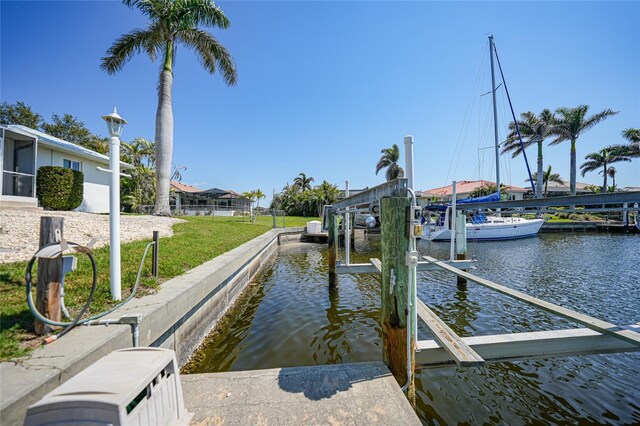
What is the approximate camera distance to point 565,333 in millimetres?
3078

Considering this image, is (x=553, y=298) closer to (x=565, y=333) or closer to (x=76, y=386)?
(x=565, y=333)

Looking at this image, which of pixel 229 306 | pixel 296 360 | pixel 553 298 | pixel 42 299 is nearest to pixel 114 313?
pixel 42 299

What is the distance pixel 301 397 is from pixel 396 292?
137 centimetres

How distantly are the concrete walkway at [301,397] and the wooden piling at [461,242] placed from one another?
19.4ft

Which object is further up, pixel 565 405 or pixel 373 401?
pixel 373 401

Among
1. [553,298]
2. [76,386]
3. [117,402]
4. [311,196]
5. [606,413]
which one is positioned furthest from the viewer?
[311,196]

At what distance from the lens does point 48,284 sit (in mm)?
2408

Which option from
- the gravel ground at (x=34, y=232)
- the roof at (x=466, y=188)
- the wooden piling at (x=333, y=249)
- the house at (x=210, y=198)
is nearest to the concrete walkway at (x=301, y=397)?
the wooden piling at (x=333, y=249)

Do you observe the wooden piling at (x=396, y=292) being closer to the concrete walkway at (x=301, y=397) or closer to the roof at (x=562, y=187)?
the concrete walkway at (x=301, y=397)

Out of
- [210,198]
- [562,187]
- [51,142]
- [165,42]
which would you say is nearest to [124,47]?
[165,42]

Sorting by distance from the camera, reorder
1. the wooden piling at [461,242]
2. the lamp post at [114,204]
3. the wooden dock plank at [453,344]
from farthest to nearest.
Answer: the wooden piling at [461,242] < the lamp post at [114,204] < the wooden dock plank at [453,344]

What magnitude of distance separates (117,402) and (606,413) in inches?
190

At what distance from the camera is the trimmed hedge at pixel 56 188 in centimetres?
1145

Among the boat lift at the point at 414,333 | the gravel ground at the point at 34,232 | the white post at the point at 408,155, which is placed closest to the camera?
the boat lift at the point at 414,333
